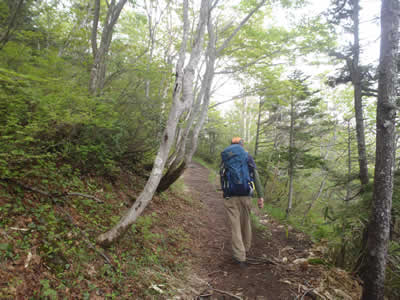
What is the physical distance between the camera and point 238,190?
4.04m

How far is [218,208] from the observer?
791 centimetres

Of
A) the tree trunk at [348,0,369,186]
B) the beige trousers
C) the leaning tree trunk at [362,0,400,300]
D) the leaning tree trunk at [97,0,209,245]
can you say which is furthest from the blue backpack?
the tree trunk at [348,0,369,186]

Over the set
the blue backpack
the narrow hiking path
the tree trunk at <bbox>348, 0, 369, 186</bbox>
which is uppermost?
the tree trunk at <bbox>348, 0, 369, 186</bbox>

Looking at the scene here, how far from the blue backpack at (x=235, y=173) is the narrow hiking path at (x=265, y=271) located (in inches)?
51.9

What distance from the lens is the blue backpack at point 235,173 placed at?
4.03 meters

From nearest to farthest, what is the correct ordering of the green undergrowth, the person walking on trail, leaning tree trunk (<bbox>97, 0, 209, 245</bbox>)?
1. the green undergrowth
2. leaning tree trunk (<bbox>97, 0, 209, 245</bbox>)
3. the person walking on trail

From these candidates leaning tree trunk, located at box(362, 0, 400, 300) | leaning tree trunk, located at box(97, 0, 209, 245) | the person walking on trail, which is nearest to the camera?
leaning tree trunk, located at box(362, 0, 400, 300)

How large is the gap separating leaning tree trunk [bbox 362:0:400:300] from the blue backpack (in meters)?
1.89

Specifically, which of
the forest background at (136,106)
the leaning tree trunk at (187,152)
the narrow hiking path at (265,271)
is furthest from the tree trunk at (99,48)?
the narrow hiking path at (265,271)

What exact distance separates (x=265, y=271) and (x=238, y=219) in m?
0.95

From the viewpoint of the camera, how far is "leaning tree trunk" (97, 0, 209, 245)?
319 centimetres

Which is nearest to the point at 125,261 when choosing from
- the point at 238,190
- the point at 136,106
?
the point at 238,190

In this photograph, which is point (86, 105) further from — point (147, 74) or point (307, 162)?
point (307, 162)

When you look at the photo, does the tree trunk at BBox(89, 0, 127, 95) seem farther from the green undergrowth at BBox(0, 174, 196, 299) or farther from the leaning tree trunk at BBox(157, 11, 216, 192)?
the leaning tree trunk at BBox(157, 11, 216, 192)
